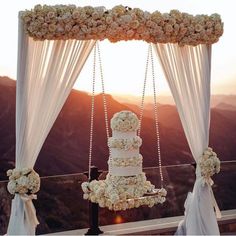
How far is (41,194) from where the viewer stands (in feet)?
14.2

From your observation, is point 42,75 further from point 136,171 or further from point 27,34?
point 136,171

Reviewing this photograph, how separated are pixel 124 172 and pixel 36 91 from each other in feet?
3.26

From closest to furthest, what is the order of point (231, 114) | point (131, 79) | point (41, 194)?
1. point (41, 194)
2. point (131, 79)
3. point (231, 114)

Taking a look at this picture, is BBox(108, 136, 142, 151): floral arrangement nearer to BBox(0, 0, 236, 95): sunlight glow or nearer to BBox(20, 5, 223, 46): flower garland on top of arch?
BBox(20, 5, 223, 46): flower garland on top of arch

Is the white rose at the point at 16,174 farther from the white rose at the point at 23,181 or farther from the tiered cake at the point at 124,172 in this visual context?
the tiered cake at the point at 124,172

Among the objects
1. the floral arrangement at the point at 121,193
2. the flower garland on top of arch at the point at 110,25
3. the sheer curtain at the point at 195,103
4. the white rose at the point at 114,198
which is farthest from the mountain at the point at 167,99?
the white rose at the point at 114,198

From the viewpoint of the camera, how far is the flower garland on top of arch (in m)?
3.44

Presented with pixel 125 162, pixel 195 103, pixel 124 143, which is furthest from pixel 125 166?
pixel 195 103

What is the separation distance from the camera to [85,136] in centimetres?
515

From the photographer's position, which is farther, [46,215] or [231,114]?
[231,114]

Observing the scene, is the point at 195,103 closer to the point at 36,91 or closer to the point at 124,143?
the point at 124,143

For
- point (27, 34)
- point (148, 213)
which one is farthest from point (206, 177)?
point (27, 34)

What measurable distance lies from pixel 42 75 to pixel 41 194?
4.58 feet

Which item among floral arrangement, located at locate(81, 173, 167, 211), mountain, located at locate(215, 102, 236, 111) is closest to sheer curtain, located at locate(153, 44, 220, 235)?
floral arrangement, located at locate(81, 173, 167, 211)
